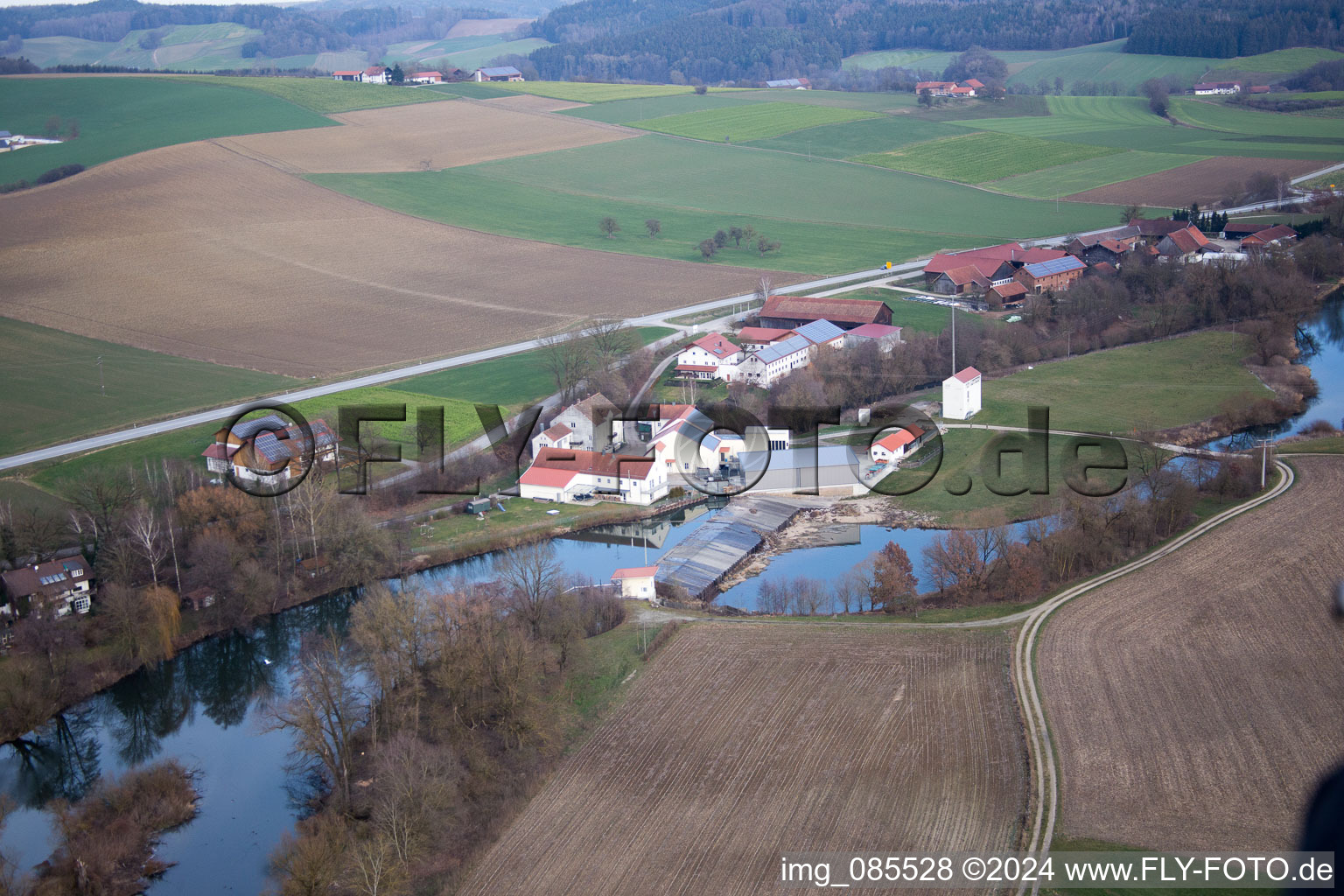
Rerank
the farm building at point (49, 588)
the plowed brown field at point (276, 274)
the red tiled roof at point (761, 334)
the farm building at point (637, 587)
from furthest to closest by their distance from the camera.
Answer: the plowed brown field at point (276, 274), the red tiled roof at point (761, 334), the farm building at point (637, 587), the farm building at point (49, 588)

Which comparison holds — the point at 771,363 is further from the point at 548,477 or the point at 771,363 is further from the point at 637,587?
the point at 637,587

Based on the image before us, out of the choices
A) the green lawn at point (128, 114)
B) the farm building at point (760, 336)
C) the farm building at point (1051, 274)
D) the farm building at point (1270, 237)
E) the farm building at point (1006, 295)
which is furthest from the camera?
the green lawn at point (128, 114)

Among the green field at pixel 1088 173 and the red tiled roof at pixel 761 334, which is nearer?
the red tiled roof at pixel 761 334

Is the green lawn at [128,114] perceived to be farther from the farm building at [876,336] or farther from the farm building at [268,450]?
the farm building at [876,336]

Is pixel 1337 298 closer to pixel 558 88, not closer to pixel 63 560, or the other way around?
pixel 63 560

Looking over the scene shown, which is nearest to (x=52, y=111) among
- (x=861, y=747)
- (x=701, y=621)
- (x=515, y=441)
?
(x=515, y=441)

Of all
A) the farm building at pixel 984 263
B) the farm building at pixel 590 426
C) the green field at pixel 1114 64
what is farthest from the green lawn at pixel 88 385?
the green field at pixel 1114 64

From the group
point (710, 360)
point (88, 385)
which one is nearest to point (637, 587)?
point (710, 360)
